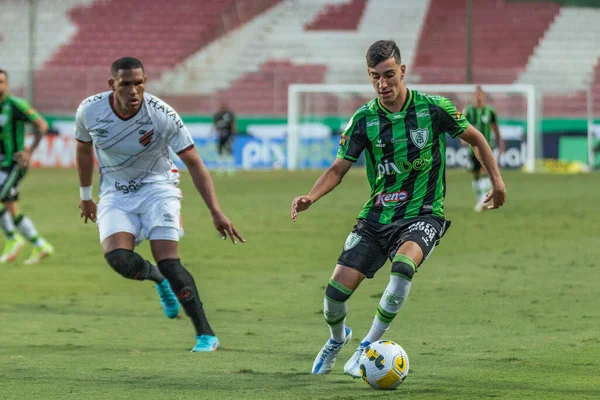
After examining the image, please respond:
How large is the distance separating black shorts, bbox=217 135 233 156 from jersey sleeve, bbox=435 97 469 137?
94.6 feet

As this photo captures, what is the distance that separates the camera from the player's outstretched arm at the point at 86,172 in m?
8.37

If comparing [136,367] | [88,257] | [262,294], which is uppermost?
[136,367]

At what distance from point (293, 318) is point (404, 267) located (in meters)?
3.14

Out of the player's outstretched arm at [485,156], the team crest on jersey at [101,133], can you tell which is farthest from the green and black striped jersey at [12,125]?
the player's outstretched arm at [485,156]

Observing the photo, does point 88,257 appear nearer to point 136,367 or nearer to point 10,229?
point 10,229

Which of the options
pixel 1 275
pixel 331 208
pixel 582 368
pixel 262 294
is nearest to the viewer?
pixel 582 368

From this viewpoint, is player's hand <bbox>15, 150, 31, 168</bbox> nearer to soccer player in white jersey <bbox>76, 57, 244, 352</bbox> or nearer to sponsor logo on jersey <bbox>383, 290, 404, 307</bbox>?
soccer player in white jersey <bbox>76, 57, 244, 352</bbox>

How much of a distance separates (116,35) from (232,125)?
41.9 feet

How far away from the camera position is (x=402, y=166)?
717 centimetres

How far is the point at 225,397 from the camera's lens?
6.34m

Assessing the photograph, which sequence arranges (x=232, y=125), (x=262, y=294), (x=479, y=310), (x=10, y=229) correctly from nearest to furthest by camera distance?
(x=479, y=310) < (x=262, y=294) < (x=10, y=229) < (x=232, y=125)

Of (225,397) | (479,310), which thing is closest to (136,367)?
(225,397)

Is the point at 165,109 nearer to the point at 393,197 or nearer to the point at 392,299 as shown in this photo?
the point at 393,197

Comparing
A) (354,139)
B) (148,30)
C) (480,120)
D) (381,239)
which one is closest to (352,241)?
(381,239)
